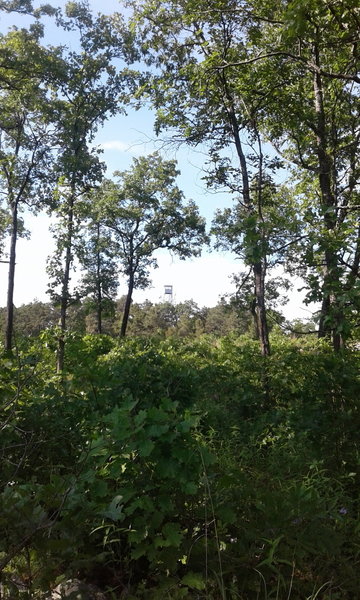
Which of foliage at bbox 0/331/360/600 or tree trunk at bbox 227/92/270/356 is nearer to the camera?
foliage at bbox 0/331/360/600

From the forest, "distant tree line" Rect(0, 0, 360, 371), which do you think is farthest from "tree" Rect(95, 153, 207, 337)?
the forest

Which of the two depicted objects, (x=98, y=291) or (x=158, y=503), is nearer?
(x=158, y=503)

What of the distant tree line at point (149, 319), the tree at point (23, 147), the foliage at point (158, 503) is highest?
the tree at point (23, 147)

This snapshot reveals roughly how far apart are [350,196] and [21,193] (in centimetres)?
1323

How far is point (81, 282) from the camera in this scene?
28641mm

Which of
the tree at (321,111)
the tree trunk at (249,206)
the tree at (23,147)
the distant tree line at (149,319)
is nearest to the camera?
the tree at (321,111)

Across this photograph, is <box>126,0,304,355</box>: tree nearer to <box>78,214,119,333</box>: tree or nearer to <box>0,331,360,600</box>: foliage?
<box>0,331,360,600</box>: foliage

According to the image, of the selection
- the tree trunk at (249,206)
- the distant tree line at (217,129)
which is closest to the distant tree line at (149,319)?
the distant tree line at (217,129)

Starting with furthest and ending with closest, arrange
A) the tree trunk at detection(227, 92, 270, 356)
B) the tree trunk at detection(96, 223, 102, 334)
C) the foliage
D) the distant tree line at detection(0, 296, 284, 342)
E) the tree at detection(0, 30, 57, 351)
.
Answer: the distant tree line at detection(0, 296, 284, 342), the tree trunk at detection(96, 223, 102, 334), the tree at detection(0, 30, 57, 351), the tree trunk at detection(227, 92, 270, 356), the foliage

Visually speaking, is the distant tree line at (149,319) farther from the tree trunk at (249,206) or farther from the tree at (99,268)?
the tree trunk at (249,206)

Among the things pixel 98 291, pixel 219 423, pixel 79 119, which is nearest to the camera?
pixel 219 423

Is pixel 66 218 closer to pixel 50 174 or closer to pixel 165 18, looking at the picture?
pixel 50 174

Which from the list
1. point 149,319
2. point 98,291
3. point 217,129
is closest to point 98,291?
point 98,291

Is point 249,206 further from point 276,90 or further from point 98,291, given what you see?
point 98,291
